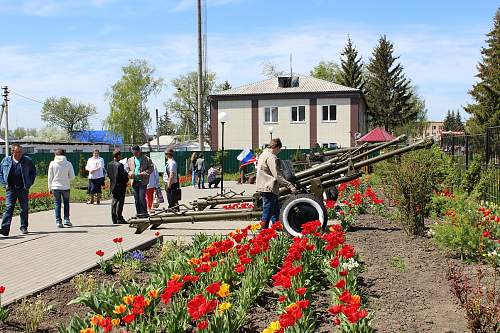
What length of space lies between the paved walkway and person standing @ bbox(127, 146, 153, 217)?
2.15 feet

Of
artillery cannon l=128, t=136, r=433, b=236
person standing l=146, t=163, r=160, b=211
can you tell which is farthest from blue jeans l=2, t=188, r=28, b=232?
person standing l=146, t=163, r=160, b=211

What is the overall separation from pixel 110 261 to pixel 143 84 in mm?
70506

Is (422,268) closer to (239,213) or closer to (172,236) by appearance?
(239,213)

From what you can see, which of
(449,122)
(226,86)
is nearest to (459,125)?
(449,122)

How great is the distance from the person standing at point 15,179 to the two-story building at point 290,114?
39.3 m

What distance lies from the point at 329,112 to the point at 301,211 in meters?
41.8

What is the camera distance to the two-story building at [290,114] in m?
50.4

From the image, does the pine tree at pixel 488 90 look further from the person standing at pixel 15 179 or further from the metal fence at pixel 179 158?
the person standing at pixel 15 179

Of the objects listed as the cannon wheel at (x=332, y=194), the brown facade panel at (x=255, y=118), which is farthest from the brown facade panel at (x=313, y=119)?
the cannon wheel at (x=332, y=194)

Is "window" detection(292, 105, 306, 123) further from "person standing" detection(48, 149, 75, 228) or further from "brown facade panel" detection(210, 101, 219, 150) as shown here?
"person standing" detection(48, 149, 75, 228)

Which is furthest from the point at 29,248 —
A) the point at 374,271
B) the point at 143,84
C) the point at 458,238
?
the point at 143,84

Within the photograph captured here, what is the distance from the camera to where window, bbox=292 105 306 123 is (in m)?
51.0

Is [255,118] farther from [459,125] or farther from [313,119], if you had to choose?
[459,125]

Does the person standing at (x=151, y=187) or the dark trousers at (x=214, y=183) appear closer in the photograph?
the person standing at (x=151, y=187)
